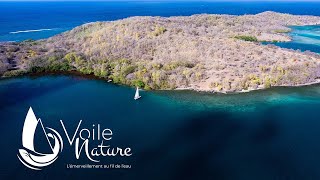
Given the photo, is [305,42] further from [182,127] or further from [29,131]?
[29,131]

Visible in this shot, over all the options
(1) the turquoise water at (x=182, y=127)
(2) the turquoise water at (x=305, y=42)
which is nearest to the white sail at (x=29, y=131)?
(1) the turquoise water at (x=182, y=127)

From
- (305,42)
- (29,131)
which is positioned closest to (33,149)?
(29,131)

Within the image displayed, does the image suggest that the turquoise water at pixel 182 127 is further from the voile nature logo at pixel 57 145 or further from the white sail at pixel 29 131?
the white sail at pixel 29 131

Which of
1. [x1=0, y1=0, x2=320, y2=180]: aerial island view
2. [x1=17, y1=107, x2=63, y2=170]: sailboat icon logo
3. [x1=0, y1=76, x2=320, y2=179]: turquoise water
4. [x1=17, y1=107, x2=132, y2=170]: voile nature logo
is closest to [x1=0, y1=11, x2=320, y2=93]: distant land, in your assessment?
[x1=0, y1=0, x2=320, y2=180]: aerial island view

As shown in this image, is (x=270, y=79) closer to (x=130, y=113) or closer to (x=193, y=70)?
(x=193, y=70)

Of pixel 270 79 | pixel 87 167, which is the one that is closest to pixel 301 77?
pixel 270 79

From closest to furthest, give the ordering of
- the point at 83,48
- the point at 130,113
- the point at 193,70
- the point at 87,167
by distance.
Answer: the point at 87,167, the point at 130,113, the point at 193,70, the point at 83,48

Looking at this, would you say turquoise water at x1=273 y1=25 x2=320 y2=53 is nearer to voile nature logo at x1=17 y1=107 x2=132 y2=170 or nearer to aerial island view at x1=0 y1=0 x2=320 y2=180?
aerial island view at x1=0 y1=0 x2=320 y2=180
